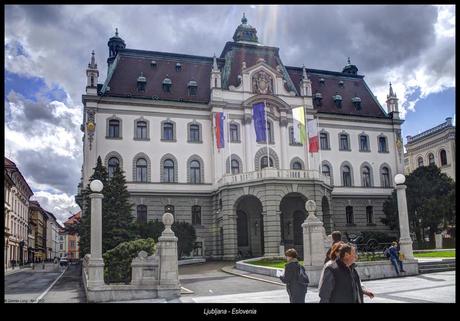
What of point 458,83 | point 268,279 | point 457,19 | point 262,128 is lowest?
point 268,279

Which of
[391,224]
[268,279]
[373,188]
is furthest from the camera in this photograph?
[373,188]

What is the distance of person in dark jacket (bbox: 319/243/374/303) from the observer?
5449mm

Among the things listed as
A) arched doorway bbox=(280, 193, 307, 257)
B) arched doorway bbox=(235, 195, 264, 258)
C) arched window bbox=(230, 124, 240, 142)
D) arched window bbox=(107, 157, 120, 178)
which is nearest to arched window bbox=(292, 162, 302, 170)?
arched doorway bbox=(280, 193, 307, 257)

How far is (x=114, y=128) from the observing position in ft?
106

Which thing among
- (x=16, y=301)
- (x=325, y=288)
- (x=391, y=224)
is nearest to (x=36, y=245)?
(x=16, y=301)

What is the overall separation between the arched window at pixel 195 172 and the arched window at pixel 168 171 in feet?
4.21

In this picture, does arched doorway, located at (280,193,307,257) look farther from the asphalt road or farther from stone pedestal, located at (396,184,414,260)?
the asphalt road

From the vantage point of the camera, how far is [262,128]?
98.2ft

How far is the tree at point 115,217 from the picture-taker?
23078 millimetres

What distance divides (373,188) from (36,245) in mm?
24845

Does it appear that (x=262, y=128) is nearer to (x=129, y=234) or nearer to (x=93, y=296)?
(x=129, y=234)
